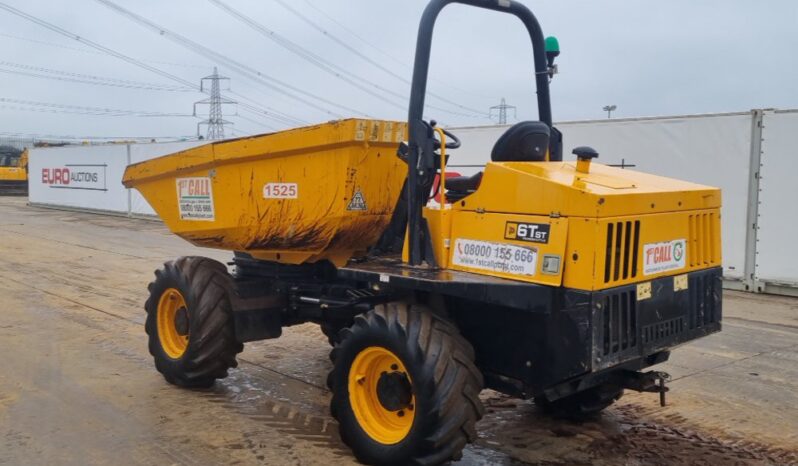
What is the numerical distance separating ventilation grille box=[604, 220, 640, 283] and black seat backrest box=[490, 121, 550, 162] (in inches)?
33.2

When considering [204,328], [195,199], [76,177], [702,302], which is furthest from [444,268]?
[76,177]

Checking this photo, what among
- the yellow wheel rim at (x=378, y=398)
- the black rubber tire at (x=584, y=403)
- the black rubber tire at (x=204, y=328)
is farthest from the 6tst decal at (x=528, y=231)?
the black rubber tire at (x=204, y=328)

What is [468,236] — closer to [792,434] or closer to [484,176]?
[484,176]

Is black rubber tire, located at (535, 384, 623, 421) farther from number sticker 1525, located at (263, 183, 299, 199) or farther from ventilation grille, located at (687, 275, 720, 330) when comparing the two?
number sticker 1525, located at (263, 183, 299, 199)

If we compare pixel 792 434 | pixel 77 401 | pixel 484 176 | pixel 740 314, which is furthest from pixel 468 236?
pixel 740 314

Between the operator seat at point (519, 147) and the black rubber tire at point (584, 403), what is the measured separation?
155 centimetres

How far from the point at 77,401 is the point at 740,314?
7752 millimetres

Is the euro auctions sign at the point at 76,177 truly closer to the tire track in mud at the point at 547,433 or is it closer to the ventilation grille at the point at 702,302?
the tire track in mud at the point at 547,433

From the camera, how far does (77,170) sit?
26828 mm

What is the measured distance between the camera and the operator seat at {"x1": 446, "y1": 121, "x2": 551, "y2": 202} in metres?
4.35

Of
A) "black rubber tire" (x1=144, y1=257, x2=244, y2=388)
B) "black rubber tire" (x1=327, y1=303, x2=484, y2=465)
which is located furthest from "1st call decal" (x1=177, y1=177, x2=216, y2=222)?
"black rubber tire" (x1=327, y1=303, x2=484, y2=465)

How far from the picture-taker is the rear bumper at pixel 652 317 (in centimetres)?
363

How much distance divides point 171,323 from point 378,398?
257cm

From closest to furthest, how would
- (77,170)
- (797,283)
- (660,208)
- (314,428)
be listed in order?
(660,208)
(314,428)
(797,283)
(77,170)
